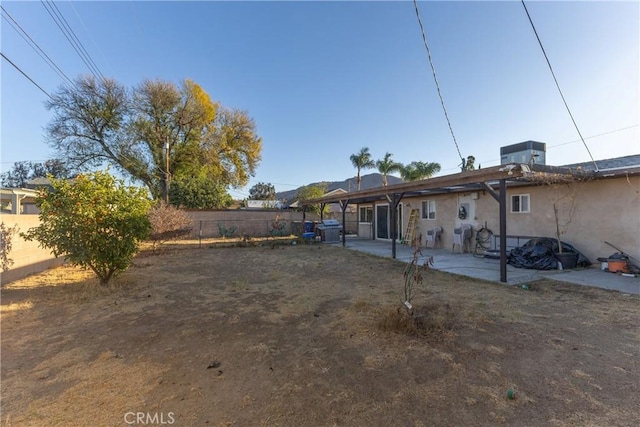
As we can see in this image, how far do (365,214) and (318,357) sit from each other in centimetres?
1491

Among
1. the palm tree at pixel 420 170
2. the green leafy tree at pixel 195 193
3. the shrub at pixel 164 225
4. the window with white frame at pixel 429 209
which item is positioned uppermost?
the palm tree at pixel 420 170

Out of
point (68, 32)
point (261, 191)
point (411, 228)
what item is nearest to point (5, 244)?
point (68, 32)

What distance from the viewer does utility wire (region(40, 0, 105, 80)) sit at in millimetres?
7088

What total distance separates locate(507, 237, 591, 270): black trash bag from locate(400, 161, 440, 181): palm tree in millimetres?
15983

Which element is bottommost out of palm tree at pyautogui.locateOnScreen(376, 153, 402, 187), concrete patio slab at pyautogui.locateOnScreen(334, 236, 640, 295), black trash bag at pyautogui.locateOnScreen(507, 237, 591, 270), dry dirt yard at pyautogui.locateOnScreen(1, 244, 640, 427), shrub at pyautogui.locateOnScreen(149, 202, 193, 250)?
dry dirt yard at pyautogui.locateOnScreen(1, 244, 640, 427)

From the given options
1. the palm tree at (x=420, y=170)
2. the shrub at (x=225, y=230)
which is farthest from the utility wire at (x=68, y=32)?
the palm tree at (x=420, y=170)

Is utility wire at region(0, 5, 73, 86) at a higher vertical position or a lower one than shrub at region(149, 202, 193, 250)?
higher

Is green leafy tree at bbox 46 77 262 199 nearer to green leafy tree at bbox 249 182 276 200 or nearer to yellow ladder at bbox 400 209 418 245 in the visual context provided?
yellow ladder at bbox 400 209 418 245

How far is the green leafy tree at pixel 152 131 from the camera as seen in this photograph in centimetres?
1944

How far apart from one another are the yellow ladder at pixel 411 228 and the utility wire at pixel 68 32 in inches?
522

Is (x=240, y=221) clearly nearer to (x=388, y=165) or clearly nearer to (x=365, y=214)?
(x=365, y=214)

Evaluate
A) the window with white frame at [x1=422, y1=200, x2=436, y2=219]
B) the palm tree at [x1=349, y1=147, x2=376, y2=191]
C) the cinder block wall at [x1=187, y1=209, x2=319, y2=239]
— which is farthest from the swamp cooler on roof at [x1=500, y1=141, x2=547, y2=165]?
the palm tree at [x1=349, y1=147, x2=376, y2=191]

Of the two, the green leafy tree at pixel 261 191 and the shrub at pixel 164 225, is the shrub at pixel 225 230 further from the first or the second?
the green leafy tree at pixel 261 191

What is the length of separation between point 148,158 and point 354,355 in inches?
926
